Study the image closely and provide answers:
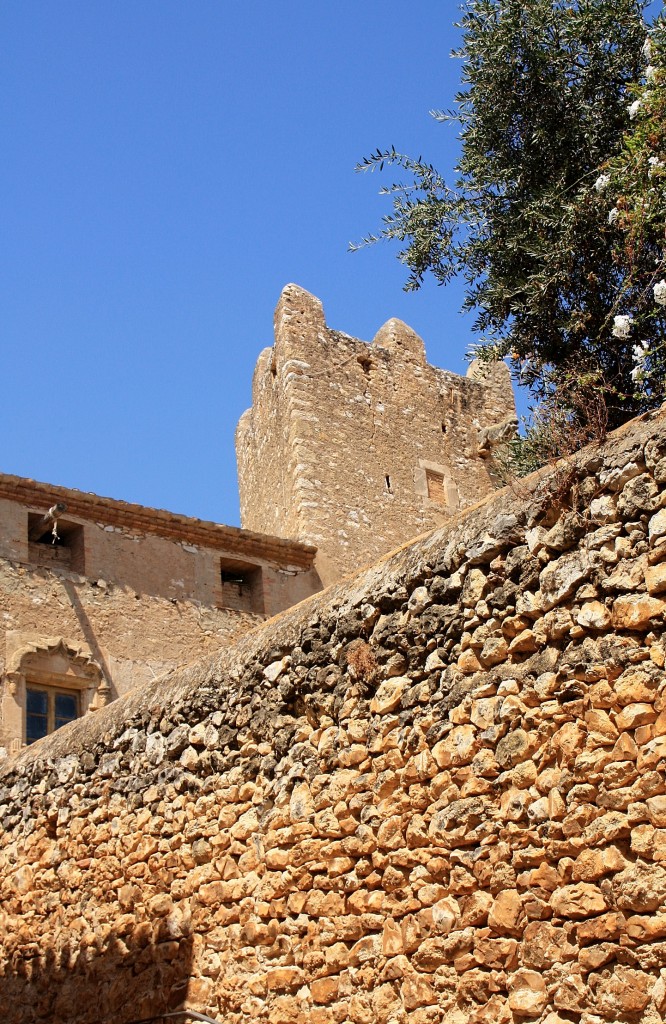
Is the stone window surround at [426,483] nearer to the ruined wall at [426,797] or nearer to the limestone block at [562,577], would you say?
the ruined wall at [426,797]

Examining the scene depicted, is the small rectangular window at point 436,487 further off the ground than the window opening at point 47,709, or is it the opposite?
the small rectangular window at point 436,487

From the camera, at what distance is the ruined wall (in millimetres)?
4078

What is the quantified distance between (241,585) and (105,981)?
8584 mm

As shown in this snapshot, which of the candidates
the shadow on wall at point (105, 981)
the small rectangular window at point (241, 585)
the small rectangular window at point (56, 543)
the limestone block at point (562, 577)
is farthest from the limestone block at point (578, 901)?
the small rectangular window at point (241, 585)

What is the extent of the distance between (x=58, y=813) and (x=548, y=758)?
4.65 metres

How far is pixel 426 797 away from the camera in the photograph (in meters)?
4.90

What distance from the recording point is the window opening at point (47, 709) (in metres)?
12.3

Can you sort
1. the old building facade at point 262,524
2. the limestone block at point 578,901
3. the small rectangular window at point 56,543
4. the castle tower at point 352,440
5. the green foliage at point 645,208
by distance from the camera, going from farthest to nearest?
the castle tower at point 352,440
the small rectangular window at point 56,543
the old building facade at point 262,524
the green foliage at point 645,208
the limestone block at point 578,901

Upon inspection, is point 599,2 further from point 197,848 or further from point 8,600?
point 8,600

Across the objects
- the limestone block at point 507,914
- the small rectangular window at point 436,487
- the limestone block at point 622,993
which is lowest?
the limestone block at point 622,993

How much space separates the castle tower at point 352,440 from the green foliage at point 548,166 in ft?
24.3

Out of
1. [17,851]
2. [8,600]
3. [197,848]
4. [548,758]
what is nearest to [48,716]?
[8,600]

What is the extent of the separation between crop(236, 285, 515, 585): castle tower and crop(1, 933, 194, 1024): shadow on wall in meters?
8.67

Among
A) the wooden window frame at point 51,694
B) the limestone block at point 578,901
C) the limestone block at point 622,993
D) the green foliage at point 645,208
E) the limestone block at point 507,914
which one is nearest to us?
the limestone block at point 622,993
